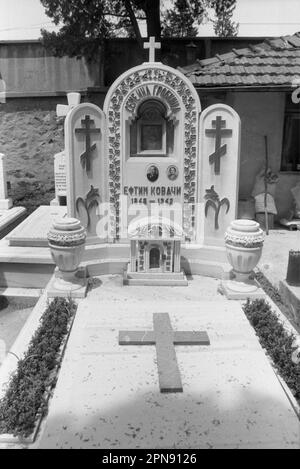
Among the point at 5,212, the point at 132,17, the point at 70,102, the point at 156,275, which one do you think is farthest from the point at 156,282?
the point at 132,17

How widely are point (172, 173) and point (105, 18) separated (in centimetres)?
747

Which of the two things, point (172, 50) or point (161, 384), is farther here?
point (172, 50)

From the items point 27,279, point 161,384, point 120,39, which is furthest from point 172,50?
point 161,384

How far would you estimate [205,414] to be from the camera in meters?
3.50

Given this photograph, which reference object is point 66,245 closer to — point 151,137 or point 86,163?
point 86,163

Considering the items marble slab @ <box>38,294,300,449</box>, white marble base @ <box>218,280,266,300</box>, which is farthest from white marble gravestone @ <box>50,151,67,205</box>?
marble slab @ <box>38,294,300,449</box>

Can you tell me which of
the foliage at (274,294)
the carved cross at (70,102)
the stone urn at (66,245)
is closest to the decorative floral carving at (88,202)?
the stone urn at (66,245)

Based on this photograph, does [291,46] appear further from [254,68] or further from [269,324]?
[269,324]

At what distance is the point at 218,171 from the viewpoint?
654 centimetres

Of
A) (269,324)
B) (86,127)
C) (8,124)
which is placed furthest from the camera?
(8,124)

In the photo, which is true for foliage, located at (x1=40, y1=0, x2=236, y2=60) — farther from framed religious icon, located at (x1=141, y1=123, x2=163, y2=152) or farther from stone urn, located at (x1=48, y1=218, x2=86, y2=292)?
stone urn, located at (x1=48, y1=218, x2=86, y2=292)

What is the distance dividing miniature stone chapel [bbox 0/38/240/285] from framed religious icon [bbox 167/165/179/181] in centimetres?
2

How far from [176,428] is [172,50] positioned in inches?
467
